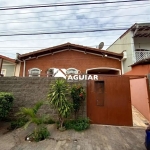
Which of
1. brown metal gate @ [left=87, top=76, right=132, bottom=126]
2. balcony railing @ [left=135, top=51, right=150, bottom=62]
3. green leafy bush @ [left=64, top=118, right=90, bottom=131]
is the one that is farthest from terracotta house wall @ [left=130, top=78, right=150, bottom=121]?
balcony railing @ [left=135, top=51, right=150, bottom=62]

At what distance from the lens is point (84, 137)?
4.43m

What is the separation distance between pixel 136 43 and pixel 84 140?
12.1 metres

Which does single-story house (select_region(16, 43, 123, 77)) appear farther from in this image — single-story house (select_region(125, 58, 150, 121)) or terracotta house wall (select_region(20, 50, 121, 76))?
single-story house (select_region(125, 58, 150, 121))

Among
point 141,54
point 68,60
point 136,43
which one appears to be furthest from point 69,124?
point 136,43

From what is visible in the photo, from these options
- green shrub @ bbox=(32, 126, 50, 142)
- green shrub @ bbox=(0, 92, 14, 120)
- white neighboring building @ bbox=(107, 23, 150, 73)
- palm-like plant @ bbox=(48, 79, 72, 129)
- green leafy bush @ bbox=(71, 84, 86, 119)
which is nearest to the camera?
green shrub @ bbox=(32, 126, 50, 142)

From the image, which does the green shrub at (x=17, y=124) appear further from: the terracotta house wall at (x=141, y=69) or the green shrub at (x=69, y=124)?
the terracotta house wall at (x=141, y=69)

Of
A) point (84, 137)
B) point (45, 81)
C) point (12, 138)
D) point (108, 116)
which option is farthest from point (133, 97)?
point (12, 138)

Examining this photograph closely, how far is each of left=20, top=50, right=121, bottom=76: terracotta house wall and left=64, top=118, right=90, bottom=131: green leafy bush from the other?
6.13 metres

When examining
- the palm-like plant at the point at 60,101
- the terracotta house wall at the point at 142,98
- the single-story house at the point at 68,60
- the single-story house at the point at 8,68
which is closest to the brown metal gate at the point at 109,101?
the terracotta house wall at the point at 142,98

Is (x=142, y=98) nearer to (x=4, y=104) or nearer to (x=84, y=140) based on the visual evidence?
(x=84, y=140)

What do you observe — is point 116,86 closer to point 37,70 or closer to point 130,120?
point 130,120

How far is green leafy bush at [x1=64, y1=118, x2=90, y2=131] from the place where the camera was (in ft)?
16.9

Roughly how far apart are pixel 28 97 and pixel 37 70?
5482 mm

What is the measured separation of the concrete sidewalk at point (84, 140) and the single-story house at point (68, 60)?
6642mm
